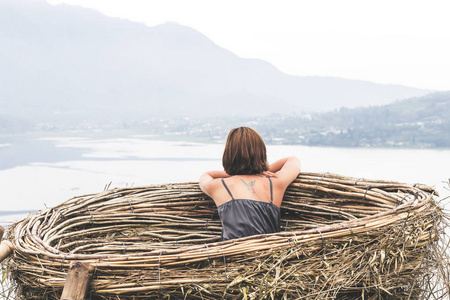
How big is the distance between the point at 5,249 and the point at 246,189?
35.3 inches

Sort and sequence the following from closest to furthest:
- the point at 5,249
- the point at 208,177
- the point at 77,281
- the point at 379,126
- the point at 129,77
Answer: the point at 77,281, the point at 5,249, the point at 208,177, the point at 379,126, the point at 129,77

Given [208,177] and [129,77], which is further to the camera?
[129,77]

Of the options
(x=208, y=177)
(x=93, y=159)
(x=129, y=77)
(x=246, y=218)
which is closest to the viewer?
(x=246, y=218)

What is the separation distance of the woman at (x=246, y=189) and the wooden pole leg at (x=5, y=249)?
77 centimetres

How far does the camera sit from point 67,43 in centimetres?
4128

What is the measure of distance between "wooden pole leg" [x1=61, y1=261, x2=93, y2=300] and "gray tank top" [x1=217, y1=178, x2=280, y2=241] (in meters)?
0.63

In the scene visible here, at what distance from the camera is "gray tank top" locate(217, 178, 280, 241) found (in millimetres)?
1683

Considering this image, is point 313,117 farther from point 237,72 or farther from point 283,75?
point 237,72

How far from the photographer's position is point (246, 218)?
1688mm

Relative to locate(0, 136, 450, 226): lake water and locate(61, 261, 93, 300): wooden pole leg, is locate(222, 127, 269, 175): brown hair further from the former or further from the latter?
locate(0, 136, 450, 226): lake water

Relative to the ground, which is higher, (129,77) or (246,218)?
(129,77)

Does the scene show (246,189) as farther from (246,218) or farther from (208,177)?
(208,177)

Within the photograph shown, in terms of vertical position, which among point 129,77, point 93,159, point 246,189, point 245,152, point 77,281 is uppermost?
point 129,77

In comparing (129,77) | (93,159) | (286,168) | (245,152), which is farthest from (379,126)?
(129,77)
